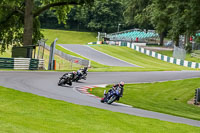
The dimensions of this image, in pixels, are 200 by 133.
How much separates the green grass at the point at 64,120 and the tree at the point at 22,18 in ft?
84.2

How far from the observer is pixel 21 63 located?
33.8 m

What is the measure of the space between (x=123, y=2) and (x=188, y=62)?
6231 cm

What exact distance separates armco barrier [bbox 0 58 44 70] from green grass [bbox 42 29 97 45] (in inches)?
2570

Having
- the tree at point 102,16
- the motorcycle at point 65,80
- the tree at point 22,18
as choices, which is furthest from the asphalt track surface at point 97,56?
the tree at point 102,16

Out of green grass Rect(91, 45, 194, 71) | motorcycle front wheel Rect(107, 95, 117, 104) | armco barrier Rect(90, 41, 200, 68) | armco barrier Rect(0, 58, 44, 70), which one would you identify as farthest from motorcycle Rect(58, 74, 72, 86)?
armco barrier Rect(90, 41, 200, 68)

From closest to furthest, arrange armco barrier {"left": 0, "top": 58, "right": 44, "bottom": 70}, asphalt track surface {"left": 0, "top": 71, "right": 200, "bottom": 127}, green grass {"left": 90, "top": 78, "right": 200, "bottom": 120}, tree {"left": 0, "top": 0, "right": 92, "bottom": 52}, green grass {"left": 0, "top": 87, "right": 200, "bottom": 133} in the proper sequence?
1. green grass {"left": 0, "top": 87, "right": 200, "bottom": 133}
2. asphalt track surface {"left": 0, "top": 71, "right": 200, "bottom": 127}
3. green grass {"left": 90, "top": 78, "right": 200, "bottom": 120}
4. armco barrier {"left": 0, "top": 58, "right": 44, "bottom": 70}
5. tree {"left": 0, "top": 0, "right": 92, "bottom": 52}

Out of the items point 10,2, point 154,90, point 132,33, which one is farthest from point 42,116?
point 132,33

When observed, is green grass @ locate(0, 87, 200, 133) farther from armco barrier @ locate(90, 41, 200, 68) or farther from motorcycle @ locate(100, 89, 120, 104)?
armco barrier @ locate(90, 41, 200, 68)

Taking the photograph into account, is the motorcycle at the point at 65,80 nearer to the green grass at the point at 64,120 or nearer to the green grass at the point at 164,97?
the green grass at the point at 164,97

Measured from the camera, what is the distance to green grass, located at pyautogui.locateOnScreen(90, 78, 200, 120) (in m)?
17.7

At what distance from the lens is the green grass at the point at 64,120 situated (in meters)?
9.77

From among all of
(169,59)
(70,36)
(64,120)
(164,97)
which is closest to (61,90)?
(164,97)

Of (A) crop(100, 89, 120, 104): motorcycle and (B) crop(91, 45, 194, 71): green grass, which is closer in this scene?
(A) crop(100, 89, 120, 104): motorcycle

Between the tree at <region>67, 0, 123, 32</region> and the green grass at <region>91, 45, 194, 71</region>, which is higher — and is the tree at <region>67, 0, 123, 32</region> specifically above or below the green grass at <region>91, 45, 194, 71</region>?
above
